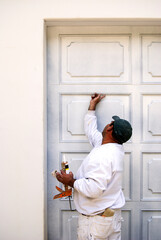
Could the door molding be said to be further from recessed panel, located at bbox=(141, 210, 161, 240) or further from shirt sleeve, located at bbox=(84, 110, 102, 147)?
recessed panel, located at bbox=(141, 210, 161, 240)

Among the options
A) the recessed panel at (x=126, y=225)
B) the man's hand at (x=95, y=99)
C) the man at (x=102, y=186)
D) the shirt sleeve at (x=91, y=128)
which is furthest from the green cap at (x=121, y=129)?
the recessed panel at (x=126, y=225)

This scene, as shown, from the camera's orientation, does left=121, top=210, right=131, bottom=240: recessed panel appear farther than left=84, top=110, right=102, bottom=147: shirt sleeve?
Yes

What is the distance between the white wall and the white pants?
0.61 metres

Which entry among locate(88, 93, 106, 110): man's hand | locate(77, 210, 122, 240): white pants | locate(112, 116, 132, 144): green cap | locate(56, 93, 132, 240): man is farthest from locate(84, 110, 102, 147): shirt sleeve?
locate(77, 210, 122, 240): white pants

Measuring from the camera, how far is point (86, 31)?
3027 millimetres

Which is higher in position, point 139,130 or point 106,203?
point 139,130

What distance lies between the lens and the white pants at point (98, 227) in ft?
7.68

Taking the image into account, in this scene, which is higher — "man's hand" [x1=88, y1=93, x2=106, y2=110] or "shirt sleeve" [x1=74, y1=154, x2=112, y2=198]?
"man's hand" [x1=88, y1=93, x2=106, y2=110]

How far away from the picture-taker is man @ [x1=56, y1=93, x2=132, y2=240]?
2.26 metres

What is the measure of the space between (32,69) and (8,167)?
3.33 ft

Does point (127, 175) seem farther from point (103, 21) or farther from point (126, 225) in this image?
point (103, 21)

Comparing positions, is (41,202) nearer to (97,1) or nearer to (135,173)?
(135,173)

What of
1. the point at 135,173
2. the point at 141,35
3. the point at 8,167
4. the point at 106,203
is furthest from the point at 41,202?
the point at 141,35

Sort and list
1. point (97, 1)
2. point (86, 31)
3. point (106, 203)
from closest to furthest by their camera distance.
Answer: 1. point (106, 203)
2. point (97, 1)
3. point (86, 31)
